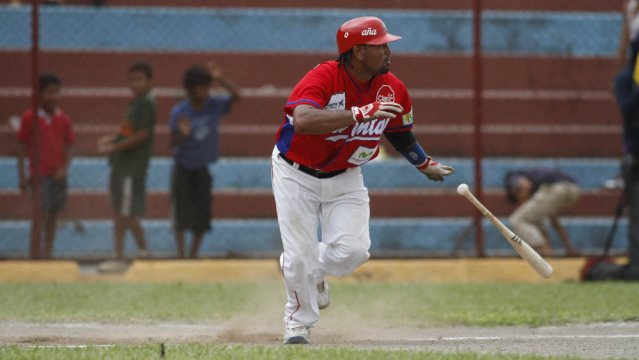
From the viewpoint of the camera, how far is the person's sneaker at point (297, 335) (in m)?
7.72

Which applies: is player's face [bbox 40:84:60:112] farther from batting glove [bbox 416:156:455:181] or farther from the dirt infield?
batting glove [bbox 416:156:455:181]

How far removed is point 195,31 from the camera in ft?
51.0

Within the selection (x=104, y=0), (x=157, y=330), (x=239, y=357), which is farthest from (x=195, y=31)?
(x=239, y=357)

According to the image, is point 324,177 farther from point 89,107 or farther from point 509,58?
point 509,58

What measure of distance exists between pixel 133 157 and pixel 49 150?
88 centimetres

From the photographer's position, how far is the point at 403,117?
8.11 m

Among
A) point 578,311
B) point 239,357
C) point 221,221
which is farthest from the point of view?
point 221,221

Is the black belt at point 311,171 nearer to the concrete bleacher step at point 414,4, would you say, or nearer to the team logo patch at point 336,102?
the team logo patch at point 336,102

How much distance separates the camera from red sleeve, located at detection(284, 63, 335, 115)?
293 inches

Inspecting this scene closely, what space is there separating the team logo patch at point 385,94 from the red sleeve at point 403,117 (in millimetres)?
100

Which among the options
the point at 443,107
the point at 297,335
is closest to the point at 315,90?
the point at 297,335

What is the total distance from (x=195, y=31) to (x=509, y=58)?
390 cm

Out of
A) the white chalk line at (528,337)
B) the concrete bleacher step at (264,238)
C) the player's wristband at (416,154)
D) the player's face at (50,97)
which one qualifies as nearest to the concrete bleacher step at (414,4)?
the player's face at (50,97)

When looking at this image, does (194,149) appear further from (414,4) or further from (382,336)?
(382,336)
